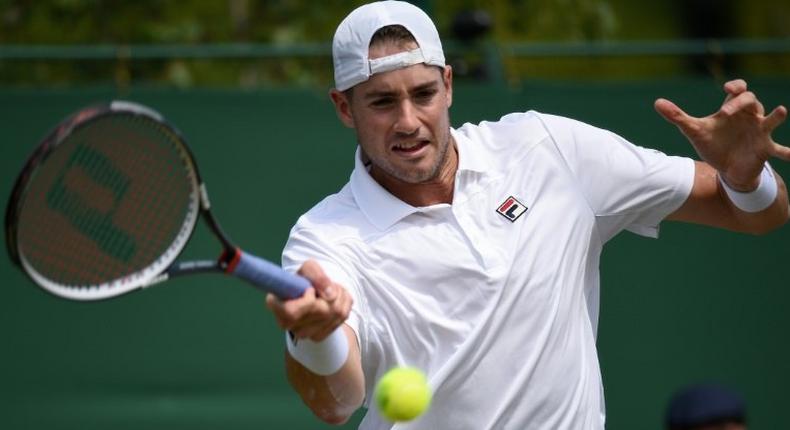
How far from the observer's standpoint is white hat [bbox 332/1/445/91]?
12.7ft

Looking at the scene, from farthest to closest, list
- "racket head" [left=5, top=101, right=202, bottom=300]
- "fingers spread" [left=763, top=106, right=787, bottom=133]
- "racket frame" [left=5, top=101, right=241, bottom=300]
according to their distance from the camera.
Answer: "fingers spread" [left=763, top=106, right=787, bottom=133], "racket head" [left=5, top=101, right=202, bottom=300], "racket frame" [left=5, top=101, right=241, bottom=300]

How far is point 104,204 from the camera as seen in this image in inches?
142

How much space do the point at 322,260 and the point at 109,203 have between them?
55 centimetres

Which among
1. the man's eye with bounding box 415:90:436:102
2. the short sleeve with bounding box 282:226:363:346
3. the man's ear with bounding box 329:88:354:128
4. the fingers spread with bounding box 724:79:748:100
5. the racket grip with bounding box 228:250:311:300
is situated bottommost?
the short sleeve with bounding box 282:226:363:346

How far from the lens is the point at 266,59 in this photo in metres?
8.29

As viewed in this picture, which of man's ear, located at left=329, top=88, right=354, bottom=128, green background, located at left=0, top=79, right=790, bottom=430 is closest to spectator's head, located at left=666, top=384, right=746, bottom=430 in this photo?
man's ear, located at left=329, top=88, right=354, bottom=128

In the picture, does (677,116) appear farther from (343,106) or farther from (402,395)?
(402,395)

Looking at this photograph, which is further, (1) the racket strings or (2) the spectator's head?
(2) the spectator's head

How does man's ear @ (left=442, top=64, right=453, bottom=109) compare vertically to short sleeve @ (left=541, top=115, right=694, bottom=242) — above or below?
above

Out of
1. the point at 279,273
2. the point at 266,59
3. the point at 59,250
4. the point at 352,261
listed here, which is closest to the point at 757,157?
the point at 352,261

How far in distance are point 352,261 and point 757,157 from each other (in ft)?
3.63

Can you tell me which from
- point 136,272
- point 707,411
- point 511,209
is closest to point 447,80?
point 511,209

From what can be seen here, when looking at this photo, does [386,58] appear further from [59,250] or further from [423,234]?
[59,250]

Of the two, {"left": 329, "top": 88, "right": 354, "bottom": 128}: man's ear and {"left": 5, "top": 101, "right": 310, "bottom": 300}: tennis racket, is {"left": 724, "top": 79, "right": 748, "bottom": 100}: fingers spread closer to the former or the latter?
{"left": 329, "top": 88, "right": 354, "bottom": 128}: man's ear
